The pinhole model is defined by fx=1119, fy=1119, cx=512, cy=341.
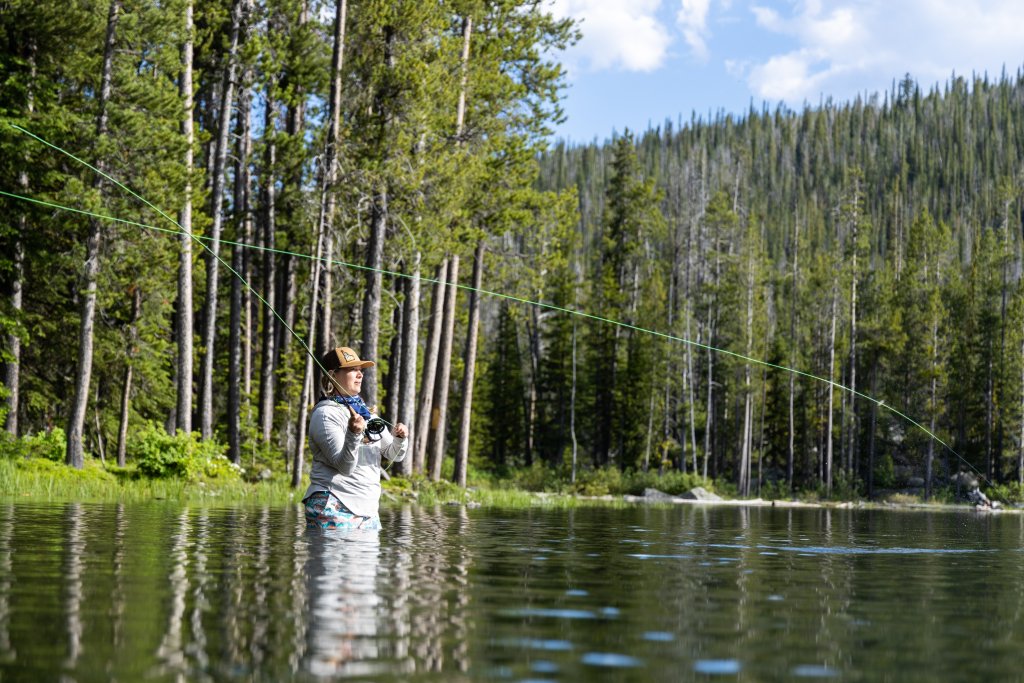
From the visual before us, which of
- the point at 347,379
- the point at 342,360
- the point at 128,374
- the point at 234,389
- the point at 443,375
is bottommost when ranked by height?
the point at 347,379

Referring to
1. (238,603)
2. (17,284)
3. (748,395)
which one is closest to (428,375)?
(17,284)

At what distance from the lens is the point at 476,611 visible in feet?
18.5

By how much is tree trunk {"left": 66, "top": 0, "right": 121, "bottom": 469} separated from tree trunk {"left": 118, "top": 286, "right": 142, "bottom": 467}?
3513 millimetres

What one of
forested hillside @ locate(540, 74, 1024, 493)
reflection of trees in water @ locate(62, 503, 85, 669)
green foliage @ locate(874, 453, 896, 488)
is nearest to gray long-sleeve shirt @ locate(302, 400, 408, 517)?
reflection of trees in water @ locate(62, 503, 85, 669)

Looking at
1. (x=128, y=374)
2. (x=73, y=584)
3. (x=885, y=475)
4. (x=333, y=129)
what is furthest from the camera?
(x=885, y=475)

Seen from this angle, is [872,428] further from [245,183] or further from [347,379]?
[347,379]

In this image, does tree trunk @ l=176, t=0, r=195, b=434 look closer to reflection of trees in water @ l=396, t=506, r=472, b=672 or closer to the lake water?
the lake water

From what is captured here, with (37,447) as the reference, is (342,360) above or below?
above

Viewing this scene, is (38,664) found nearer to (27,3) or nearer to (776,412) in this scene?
(27,3)

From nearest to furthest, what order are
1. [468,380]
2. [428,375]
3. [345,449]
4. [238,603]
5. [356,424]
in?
[238,603] < [356,424] < [345,449] < [428,375] < [468,380]

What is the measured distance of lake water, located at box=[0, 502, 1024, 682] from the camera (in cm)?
412

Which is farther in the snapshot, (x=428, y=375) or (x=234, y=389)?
(x=428, y=375)

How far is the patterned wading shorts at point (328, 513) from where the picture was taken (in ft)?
31.2

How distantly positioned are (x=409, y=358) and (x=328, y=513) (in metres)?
17.5
